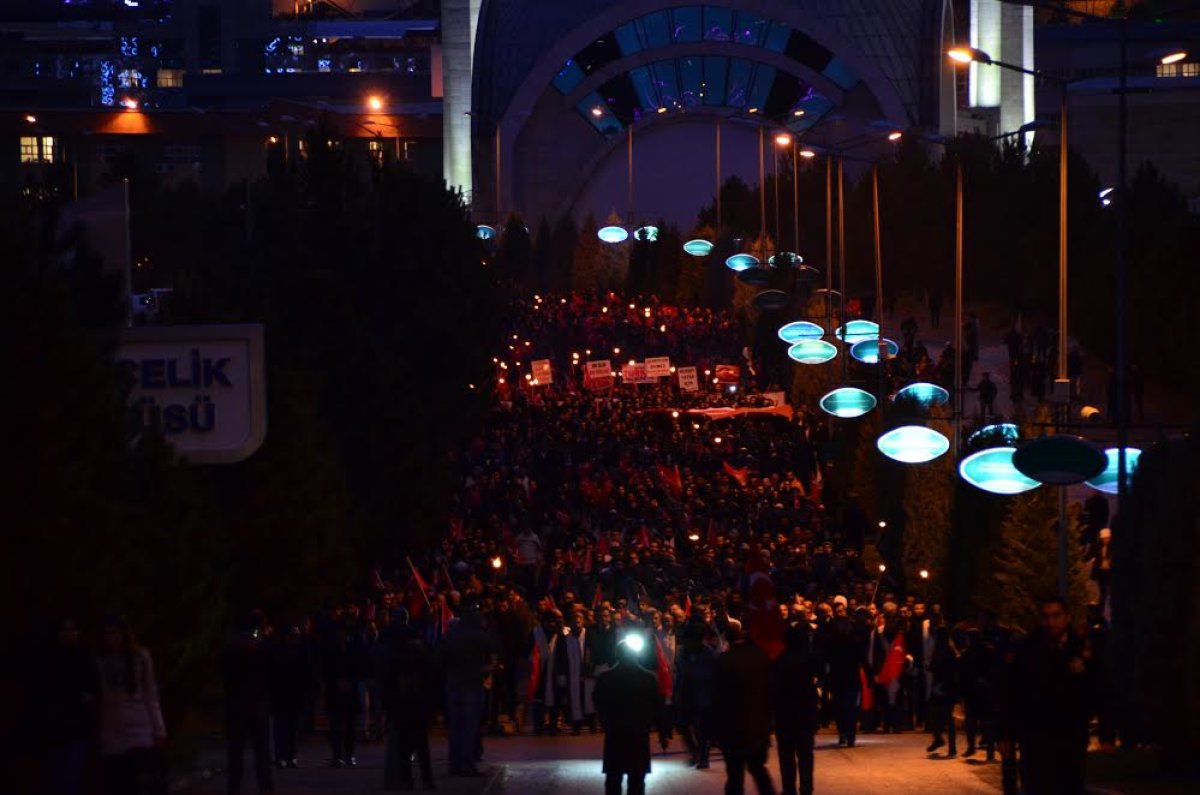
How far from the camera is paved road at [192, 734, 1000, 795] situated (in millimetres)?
17453

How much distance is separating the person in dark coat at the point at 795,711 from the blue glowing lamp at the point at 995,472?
4404mm

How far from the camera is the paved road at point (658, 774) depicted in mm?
17453

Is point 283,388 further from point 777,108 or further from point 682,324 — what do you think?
point 777,108

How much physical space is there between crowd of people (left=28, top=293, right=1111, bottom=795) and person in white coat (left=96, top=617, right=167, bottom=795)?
0.01 meters

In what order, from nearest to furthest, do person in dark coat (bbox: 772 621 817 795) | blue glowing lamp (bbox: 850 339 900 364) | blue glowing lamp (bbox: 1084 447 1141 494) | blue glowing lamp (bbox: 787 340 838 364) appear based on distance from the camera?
A: person in dark coat (bbox: 772 621 817 795)
blue glowing lamp (bbox: 1084 447 1141 494)
blue glowing lamp (bbox: 787 340 838 364)
blue glowing lamp (bbox: 850 339 900 364)

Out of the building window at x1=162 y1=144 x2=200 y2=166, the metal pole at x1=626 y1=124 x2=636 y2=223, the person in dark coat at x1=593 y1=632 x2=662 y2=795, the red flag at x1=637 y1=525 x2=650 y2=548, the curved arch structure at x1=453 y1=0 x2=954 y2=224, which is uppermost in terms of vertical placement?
the curved arch structure at x1=453 y1=0 x2=954 y2=224

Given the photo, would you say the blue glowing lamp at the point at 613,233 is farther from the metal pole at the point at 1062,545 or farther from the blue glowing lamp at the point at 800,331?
the metal pole at the point at 1062,545

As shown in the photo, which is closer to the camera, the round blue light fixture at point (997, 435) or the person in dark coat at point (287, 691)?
the person in dark coat at point (287, 691)

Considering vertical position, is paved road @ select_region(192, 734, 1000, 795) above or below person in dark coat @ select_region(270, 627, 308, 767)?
below

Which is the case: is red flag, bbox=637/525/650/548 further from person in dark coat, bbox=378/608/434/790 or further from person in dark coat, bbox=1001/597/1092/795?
person in dark coat, bbox=1001/597/1092/795

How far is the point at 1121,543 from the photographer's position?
20359 mm

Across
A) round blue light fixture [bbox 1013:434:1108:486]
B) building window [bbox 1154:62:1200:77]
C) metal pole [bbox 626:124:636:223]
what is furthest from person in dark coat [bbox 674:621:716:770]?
building window [bbox 1154:62:1200:77]

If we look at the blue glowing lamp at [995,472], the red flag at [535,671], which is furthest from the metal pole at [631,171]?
the blue glowing lamp at [995,472]

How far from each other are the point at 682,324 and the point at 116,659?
4868 cm
